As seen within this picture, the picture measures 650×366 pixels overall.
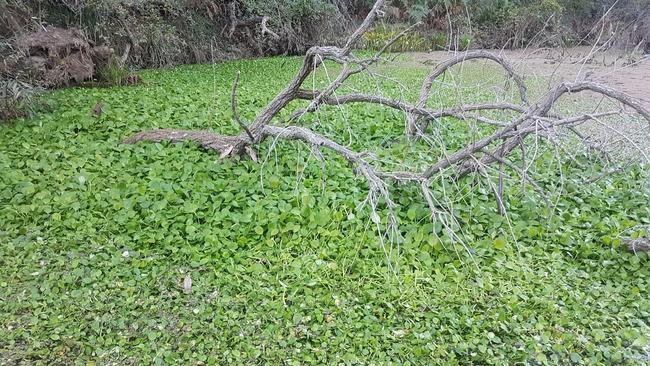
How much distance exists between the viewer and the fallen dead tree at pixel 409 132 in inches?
106

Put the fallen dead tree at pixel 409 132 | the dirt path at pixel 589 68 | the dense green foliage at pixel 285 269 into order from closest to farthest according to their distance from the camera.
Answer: the dense green foliage at pixel 285 269 < the fallen dead tree at pixel 409 132 < the dirt path at pixel 589 68

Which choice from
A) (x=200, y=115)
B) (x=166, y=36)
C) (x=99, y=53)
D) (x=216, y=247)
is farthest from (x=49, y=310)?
(x=166, y=36)

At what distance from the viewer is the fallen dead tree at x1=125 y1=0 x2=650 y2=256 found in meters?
2.69

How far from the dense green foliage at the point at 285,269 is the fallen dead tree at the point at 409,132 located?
14 cm

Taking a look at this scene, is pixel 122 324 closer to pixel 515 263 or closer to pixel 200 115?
pixel 515 263

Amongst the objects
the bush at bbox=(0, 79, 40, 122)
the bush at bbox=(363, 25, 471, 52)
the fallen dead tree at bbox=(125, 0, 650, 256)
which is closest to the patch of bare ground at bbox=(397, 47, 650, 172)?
the fallen dead tree at bbox=(125, 0, 650, 256)

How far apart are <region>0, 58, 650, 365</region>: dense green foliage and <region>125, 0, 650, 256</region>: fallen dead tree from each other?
0.14m

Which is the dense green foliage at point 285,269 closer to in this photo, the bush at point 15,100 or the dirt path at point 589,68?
the bush at point 15,100

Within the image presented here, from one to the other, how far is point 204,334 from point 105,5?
5.90 meters

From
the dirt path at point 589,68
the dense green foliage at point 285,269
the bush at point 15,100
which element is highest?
the bush at point 15,100

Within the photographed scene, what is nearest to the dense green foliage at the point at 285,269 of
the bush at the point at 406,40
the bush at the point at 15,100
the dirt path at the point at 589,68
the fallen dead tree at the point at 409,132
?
the fallen dead tree at the point at 409,132

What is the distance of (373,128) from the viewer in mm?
4551

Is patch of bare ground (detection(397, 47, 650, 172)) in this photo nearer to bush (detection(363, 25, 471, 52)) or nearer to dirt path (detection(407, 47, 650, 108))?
dirt path (detection(407, 47, 650, 108))

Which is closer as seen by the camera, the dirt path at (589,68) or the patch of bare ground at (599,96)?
the patch of bare ground at (599,96)
